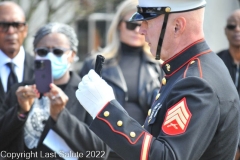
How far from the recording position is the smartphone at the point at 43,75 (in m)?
3.78

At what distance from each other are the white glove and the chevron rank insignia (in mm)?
291

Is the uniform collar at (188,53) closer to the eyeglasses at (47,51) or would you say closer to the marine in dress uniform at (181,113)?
the marine in dress uniform at (181,113)

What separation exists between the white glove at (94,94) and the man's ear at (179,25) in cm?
41

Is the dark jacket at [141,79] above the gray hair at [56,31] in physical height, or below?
below

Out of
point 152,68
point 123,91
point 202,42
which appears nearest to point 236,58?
point 152,68

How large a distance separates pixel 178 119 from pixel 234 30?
315 centimetres

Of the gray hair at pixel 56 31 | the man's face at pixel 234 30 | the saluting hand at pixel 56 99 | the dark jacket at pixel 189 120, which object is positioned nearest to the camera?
the dark jacket at pixel 189 120

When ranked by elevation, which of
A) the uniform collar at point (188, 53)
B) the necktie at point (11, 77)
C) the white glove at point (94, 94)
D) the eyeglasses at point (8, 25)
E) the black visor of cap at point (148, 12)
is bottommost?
the necktie at point (11, 77)

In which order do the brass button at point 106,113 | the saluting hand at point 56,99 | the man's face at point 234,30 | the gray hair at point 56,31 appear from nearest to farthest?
the brass button at point 106,113, the saluting hand at point 56,99, the gray hair at point 56,31, the man's face at point 234,30

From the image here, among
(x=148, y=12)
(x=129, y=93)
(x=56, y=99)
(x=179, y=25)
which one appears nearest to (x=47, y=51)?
(x=56, y=99)

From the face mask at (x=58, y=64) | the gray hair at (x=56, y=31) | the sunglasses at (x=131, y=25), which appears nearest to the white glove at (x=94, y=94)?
the face mask at (x=58, y=64)

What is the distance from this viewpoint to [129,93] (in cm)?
465

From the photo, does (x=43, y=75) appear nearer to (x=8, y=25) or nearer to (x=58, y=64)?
(x=58, y=64)

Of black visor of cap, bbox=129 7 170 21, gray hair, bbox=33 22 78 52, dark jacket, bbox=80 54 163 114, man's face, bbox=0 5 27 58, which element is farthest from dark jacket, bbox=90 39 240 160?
man's face, bbox=0 5 27 58
